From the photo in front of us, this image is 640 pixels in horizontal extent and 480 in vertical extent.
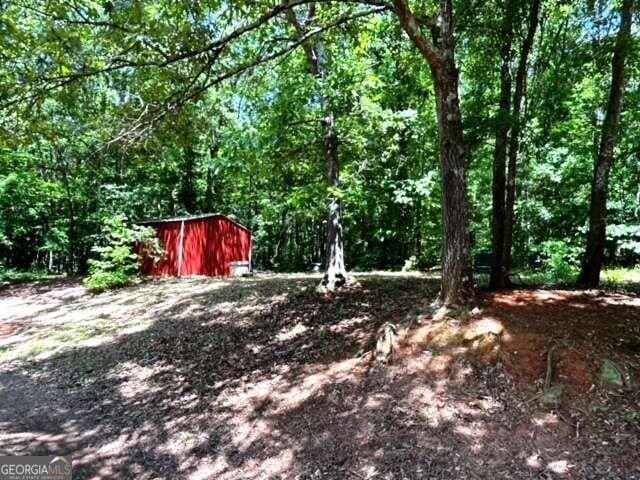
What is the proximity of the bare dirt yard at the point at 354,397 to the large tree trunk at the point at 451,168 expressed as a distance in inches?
19.1

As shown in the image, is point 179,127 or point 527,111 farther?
point 527,111

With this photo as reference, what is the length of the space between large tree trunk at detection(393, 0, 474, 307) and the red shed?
39.6 ft

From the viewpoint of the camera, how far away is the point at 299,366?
5684 millimetres

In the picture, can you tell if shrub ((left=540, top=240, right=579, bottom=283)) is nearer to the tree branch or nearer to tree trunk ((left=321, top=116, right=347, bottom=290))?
tree trunk ((left=321, top=116, right=347, bottom=290))

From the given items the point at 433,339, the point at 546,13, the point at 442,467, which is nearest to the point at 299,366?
the point at 433,339

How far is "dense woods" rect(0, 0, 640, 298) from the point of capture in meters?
5.22

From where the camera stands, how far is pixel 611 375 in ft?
13.2

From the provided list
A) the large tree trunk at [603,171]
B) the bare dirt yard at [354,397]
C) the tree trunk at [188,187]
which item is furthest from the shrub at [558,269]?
the tree trunk at [188,187]

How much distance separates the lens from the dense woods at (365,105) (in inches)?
205

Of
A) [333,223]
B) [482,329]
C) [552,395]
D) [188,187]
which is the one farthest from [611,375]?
[188,187]

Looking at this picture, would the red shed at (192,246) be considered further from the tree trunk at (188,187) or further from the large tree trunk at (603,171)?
the large tree trunk at (603,171)

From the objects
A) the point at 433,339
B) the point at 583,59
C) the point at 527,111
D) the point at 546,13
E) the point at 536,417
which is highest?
the point at 546,13

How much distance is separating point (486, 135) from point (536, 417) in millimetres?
4111

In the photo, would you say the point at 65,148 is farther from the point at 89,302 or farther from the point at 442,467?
the point at 442,467
